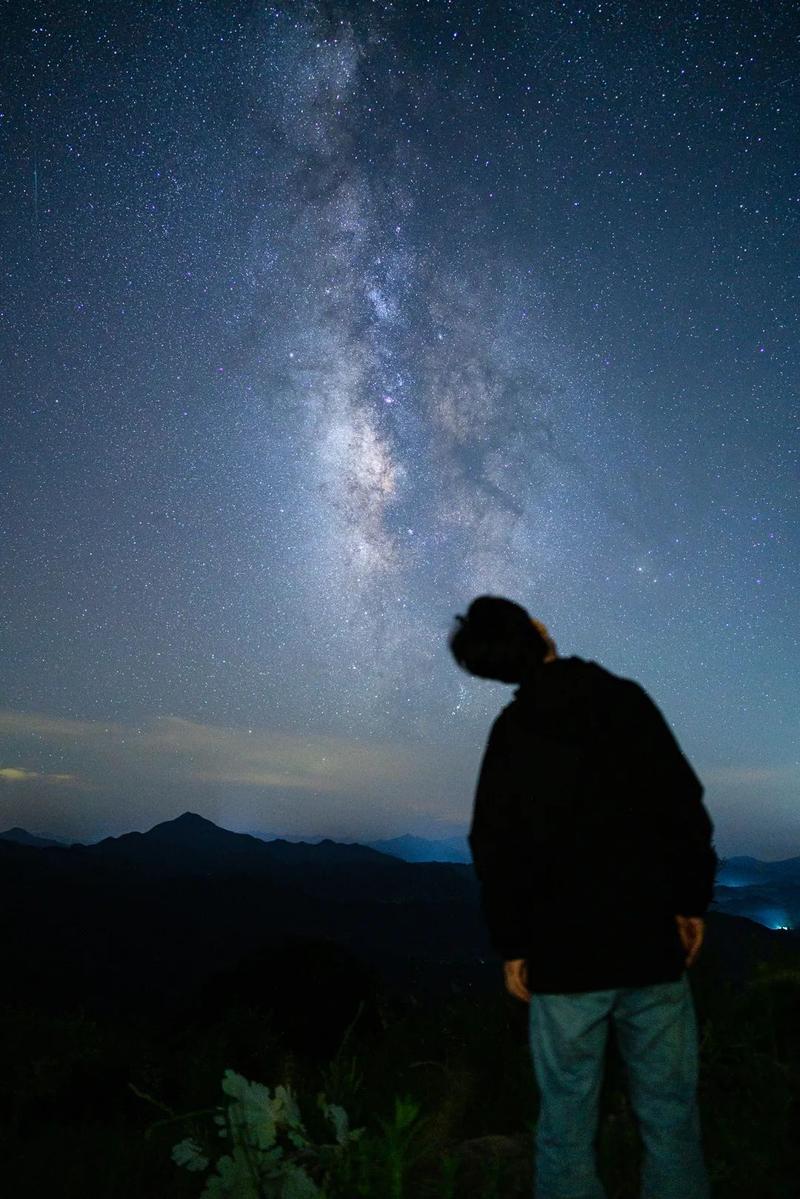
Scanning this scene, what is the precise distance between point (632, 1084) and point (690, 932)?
0.43 meters

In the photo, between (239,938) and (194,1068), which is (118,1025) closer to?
(194,1068)

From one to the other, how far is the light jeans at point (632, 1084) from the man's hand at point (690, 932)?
10 cm

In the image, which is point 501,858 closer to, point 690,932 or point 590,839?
point 590,839

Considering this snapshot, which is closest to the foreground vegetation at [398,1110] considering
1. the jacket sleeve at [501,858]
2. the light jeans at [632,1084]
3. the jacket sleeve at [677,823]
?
the light jeans at [632,1084]

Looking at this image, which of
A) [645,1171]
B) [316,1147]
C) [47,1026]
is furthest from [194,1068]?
[645,1171]

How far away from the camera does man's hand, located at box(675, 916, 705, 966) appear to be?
1.93 meters

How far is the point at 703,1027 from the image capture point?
3936mm

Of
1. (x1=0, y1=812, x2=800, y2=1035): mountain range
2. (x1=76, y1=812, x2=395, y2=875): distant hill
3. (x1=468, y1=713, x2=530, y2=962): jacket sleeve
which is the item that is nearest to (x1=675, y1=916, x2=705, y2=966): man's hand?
(x1=468, y1=713, x2=530, y2=962): jacket sleeve

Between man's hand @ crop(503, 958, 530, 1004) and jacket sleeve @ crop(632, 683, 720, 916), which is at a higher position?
jacket sleeve @ crop(632, 683, 720, 916)

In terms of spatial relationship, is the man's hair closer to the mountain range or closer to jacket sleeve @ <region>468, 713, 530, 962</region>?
jacket sleeve @ <region>468, 713, 530, 962</region>

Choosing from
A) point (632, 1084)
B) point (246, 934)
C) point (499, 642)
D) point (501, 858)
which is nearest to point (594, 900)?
point (501, 858)

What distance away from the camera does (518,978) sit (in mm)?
1962

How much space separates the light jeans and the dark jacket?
0.23ft

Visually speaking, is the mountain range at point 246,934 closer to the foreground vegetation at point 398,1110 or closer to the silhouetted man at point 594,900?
the foreground vegetation at point 398,1110
